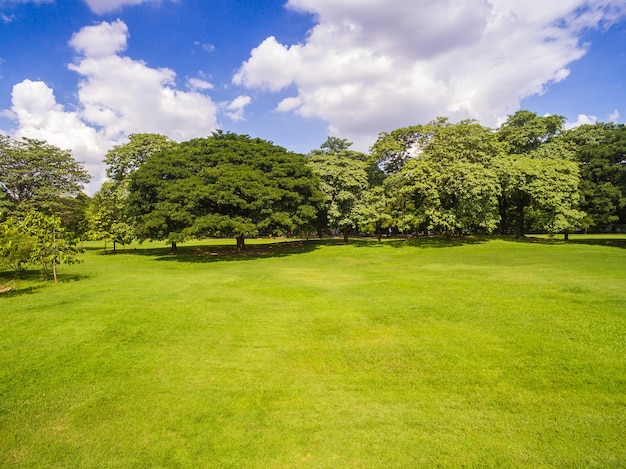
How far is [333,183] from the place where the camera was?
37531 millimetres

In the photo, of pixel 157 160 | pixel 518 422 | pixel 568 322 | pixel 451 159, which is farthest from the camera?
pixel 451 159

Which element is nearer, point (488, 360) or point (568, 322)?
point (488, 360)

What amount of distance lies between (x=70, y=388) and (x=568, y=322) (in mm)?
12254

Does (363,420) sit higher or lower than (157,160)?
lower

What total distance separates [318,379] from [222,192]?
2198 centimetres

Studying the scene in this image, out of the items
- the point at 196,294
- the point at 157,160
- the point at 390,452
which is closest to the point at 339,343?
the point at 390,452

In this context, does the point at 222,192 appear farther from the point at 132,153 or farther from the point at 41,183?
the point at 41,183

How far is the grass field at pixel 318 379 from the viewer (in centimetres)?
470

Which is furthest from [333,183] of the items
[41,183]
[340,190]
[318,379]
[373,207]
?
[41,183]

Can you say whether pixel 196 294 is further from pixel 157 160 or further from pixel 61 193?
pixel 61 193

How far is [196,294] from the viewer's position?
544 inches

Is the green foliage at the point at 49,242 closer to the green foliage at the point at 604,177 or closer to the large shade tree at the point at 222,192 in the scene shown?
the large shade tree at the point at 222,192

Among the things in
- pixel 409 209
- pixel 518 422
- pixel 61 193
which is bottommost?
pixel 518 422

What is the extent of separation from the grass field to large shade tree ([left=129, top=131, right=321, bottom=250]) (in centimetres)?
1436
